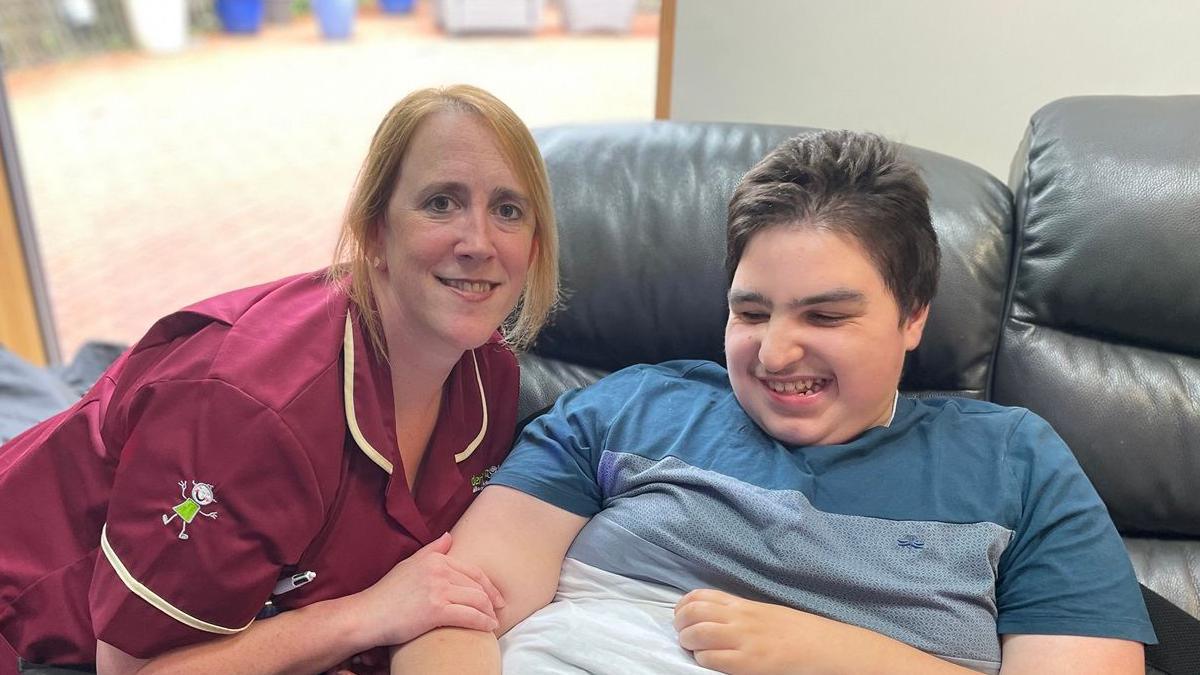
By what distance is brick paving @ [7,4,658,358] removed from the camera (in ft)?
11.1

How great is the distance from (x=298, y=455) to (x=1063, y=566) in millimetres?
848

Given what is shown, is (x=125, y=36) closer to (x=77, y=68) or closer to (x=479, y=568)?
(x=77, y=68)

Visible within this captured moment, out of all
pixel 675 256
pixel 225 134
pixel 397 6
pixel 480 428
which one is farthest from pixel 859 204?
pixel 225 134

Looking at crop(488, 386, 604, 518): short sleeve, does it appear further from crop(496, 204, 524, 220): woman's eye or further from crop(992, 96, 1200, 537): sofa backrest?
crop(992, 96, 1200, 537): sofa backrest

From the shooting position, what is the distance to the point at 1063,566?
108 cm

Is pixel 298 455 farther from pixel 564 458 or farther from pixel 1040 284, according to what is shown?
pixel 1040 284

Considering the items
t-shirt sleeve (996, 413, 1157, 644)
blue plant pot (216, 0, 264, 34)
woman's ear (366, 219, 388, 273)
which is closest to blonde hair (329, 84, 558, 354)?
woman's ear (366, 219, 388, 273)

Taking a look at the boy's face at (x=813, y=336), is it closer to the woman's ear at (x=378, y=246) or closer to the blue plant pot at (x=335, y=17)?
the woman's ear at (x=378, y=246)

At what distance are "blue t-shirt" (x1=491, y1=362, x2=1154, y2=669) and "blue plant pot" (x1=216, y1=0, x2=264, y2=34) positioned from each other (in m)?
3.27

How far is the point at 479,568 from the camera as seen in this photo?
1.16 metres

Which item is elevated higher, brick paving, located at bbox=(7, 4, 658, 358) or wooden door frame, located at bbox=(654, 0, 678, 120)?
wooden door frame, located at bbox=(654, 0, 678, 120)

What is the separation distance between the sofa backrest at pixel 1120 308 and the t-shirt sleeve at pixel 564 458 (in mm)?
625

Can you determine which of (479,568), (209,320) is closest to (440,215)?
(209,320)

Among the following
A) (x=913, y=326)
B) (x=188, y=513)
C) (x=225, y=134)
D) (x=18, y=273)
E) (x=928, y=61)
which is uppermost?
(x=928, y=61)
